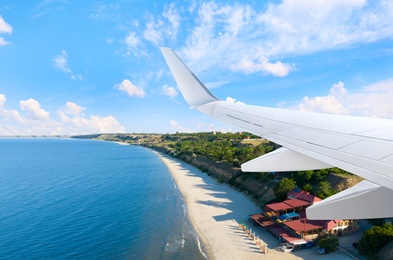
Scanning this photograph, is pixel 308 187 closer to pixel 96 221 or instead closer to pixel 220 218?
pixel 220 218

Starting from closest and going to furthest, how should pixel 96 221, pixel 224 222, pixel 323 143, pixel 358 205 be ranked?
pixel 358 205
pixel 323 143
pixel 224 222
pixel 96 221

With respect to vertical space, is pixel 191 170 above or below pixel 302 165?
below

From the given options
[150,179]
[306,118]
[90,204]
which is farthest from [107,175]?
[306,118]

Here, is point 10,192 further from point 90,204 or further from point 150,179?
point 150,179

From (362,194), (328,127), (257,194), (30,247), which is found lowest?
(30,247)

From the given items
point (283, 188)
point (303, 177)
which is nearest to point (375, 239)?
point (283, 188)
